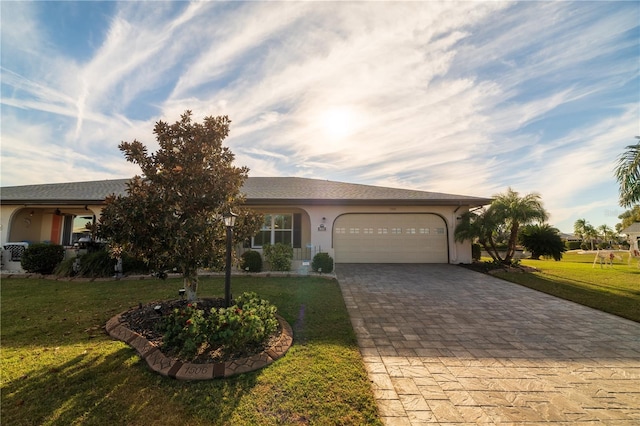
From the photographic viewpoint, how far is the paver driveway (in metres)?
2.68

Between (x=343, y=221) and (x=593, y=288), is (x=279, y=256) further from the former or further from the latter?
(x=593, y=288)

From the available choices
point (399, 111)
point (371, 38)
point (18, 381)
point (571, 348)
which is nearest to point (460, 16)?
point (371, 38)

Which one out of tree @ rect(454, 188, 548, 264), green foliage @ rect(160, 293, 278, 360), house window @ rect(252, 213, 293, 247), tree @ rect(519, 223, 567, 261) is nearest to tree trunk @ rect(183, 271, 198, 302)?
green foliage @ rect(160, 293, 278, 360)

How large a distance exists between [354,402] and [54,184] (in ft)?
70.1

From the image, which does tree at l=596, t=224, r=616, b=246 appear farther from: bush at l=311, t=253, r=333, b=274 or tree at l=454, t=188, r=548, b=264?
bush at l=311, t=253, r=333, b=274

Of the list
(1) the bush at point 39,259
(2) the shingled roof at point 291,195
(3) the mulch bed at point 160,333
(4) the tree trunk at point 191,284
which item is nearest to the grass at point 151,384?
(3) the mulch bed at point 160,333

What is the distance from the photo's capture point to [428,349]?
4.04 metres

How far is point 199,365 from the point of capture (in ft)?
10.8

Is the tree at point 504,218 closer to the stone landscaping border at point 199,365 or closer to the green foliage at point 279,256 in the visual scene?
the green foliage at point 279,256

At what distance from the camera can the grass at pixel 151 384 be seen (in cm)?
251

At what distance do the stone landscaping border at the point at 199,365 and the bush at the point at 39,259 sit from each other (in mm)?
9104

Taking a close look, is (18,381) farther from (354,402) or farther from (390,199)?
(390,199)

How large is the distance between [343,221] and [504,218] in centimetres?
695

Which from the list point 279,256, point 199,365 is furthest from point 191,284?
point 279,256
